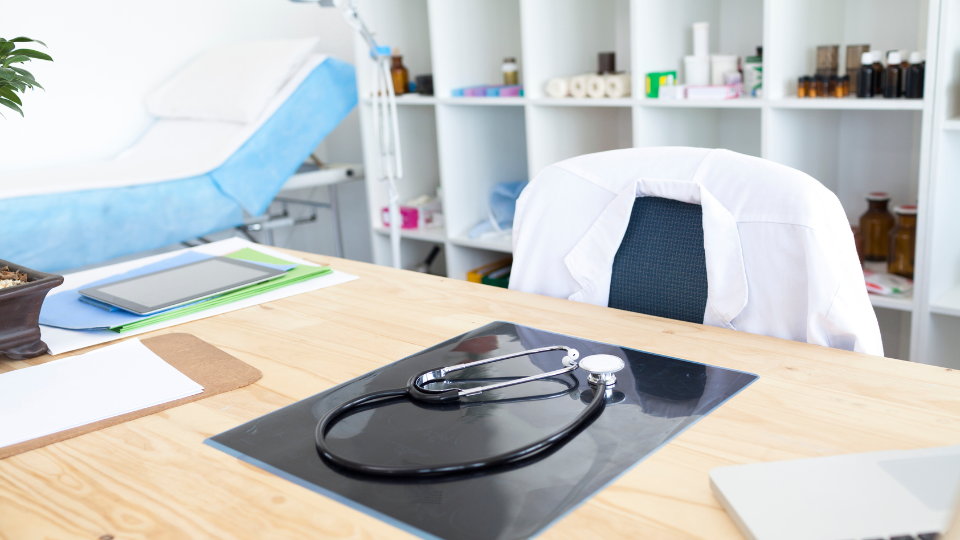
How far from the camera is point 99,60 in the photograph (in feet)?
9.11

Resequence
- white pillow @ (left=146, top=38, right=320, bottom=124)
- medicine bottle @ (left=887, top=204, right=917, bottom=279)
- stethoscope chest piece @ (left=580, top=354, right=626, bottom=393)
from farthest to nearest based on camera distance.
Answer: white pillow @ (left=146, top=38, right=320, bottom=124), medicine bottle @ (left=887, top=204, right=917, bottom=279), stethoscope chest piece @ (left=580, top=354, right=626, bottom=393)

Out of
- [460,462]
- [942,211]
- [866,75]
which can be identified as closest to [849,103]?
[866,75]

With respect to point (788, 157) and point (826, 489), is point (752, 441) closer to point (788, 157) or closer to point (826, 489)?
point (826, 489)

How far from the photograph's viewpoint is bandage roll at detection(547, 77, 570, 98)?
2158 mm

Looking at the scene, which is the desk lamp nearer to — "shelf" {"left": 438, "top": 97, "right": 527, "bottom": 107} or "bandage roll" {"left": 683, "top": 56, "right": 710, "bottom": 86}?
"shelf" {"left": 438, "top": 97, "right": 527, "bottom": 107}

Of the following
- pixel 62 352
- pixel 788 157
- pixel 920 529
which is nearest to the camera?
pixel 920 529

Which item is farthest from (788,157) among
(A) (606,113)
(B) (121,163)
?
(B) (121,163)

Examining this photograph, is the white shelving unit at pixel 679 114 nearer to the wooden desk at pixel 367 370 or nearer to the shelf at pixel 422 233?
the shelf at pixel 422 233

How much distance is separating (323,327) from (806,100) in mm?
1295

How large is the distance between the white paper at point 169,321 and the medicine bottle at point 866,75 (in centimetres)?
123

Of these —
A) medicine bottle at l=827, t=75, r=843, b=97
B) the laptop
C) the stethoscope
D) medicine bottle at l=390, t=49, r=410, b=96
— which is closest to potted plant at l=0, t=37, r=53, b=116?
the stethoscope

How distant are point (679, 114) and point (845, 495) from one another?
5.84 ft

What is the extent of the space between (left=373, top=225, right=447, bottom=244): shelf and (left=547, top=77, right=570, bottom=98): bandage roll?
64 cm

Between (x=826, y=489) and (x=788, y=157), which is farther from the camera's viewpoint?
(x=788, y=157)
